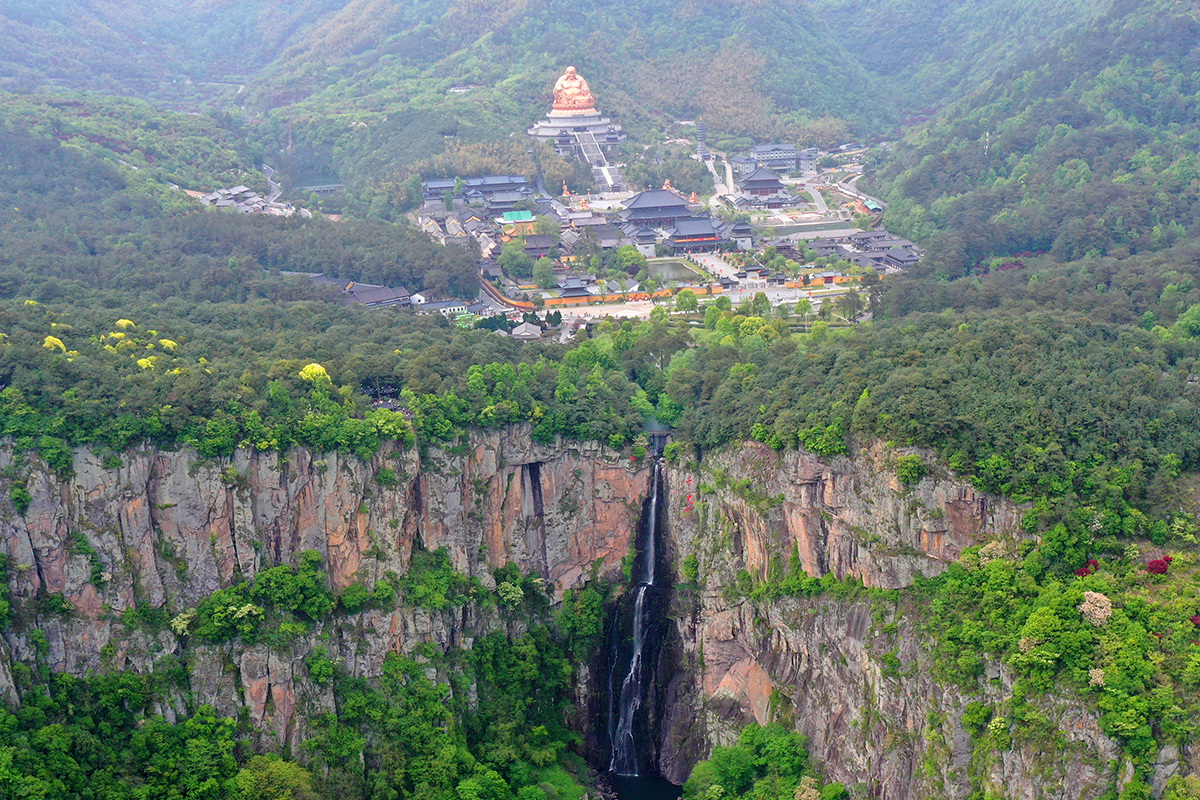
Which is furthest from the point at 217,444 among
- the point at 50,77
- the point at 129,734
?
the point at 50,77

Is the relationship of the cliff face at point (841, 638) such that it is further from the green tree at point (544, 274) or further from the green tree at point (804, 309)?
the green tree at point (544, 274)

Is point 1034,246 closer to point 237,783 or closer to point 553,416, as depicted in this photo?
point 553,416

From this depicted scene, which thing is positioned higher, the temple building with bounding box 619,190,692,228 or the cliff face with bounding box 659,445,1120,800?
the temple building with bounding box 619,190,692,228

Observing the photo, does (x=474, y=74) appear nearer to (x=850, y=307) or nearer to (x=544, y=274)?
(x=544, y=274)

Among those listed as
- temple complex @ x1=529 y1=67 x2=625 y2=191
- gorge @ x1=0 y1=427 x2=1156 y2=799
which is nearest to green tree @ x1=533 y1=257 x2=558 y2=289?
gorge @ x1=0 y1=427 x2=1156 y2=799

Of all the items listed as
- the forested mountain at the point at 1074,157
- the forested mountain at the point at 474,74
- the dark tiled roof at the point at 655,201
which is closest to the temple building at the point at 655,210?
the dark tiled roof at the point at 655,201

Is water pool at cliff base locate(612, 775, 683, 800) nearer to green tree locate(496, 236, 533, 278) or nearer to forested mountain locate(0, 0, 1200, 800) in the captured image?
forested mountain locate(0, 0, 1200, 800)

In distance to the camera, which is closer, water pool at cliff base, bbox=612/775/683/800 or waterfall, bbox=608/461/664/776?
water pool at cliff base, bbox=612/775/683/800

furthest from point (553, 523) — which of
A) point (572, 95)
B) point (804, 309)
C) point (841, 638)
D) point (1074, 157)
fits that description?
point (572, 95)
